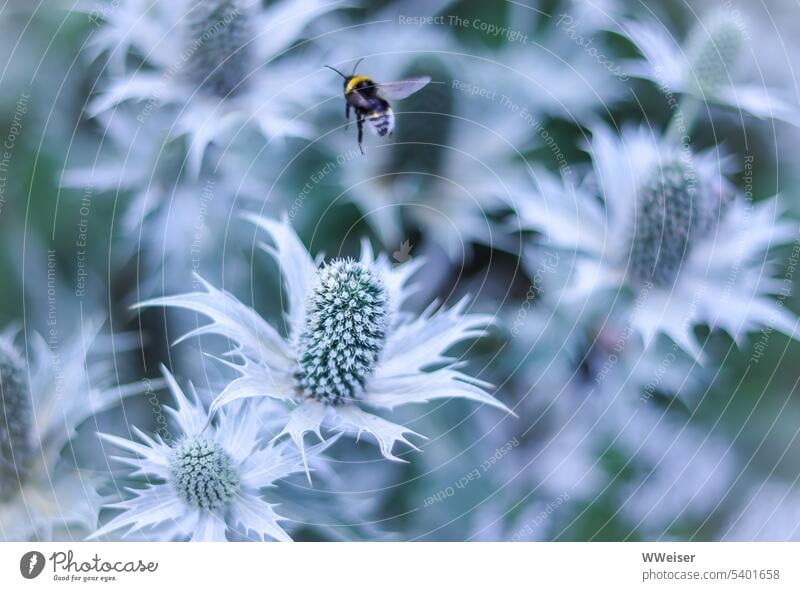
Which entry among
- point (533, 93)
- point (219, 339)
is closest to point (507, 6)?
point (533, 93)

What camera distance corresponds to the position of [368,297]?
1.75 feet

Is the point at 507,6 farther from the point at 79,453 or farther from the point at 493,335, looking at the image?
the point at 79,453

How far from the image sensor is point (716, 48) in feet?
2.04

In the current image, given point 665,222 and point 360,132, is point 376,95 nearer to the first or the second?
point 360,132

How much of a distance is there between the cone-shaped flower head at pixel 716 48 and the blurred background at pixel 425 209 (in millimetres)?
14

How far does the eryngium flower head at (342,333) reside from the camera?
0.53m

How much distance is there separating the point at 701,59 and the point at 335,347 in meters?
0.39

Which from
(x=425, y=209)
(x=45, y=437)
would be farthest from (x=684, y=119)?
(x=45, y=437)

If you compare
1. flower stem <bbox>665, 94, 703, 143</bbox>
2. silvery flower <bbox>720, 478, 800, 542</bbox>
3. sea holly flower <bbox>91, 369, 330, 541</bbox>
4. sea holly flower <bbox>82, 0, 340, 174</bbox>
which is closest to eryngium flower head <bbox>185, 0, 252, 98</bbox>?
sea holly flower <bbox>82, 0, 340, 174</bbox>

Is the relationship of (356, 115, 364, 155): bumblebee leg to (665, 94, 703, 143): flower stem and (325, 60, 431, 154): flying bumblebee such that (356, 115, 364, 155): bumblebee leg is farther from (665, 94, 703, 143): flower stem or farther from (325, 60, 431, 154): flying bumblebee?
(665, 94, 703, 143): flower stem

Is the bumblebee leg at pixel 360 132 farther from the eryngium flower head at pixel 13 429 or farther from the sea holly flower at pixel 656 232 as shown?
the eryngium flower head at pixel 13 429

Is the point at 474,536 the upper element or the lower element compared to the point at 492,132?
lower
